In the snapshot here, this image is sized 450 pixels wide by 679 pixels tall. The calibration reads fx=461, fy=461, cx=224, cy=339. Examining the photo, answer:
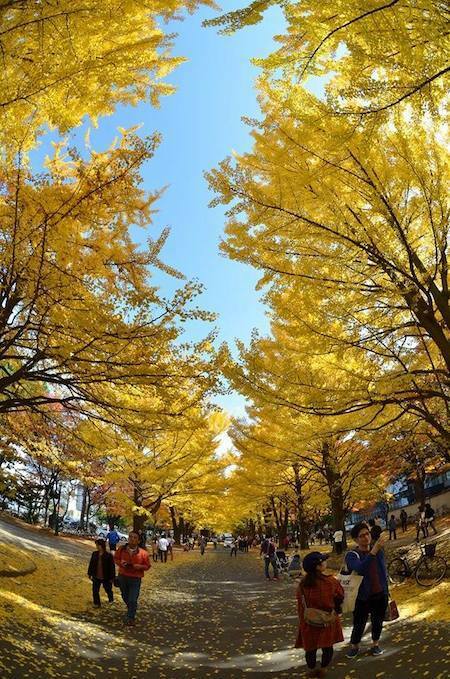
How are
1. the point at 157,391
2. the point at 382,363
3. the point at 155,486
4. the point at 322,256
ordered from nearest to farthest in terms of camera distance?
the point at 322,256 → the point at 157,391 → the point at 382,363 → the point at 155,486

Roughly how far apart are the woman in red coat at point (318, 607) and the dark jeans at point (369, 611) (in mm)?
551

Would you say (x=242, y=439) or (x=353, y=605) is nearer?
(x=353, y=605)

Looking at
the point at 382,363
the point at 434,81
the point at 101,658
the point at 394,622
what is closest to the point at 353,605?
the point at 394,622

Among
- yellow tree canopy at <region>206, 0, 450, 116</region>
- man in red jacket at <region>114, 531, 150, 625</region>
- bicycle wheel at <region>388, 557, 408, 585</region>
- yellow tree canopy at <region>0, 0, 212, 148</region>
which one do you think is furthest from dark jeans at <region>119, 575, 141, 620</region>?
yellow tree canopy at <region>206, 0, 450, 116</region>

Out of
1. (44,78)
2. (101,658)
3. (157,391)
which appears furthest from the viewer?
(157,391)

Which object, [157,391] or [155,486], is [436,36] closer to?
[157,391]

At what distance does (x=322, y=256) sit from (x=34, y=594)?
22.6 ft

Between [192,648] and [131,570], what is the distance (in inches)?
59.0

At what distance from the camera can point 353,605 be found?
450cm

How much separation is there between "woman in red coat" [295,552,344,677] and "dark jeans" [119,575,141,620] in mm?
3358

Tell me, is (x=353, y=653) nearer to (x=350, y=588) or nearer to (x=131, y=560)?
(x=350, y=588)

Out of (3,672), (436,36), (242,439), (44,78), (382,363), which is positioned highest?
(44,78)

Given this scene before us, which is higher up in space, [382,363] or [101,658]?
[382,363]

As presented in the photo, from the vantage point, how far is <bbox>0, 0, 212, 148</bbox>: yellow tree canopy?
2988 mm
